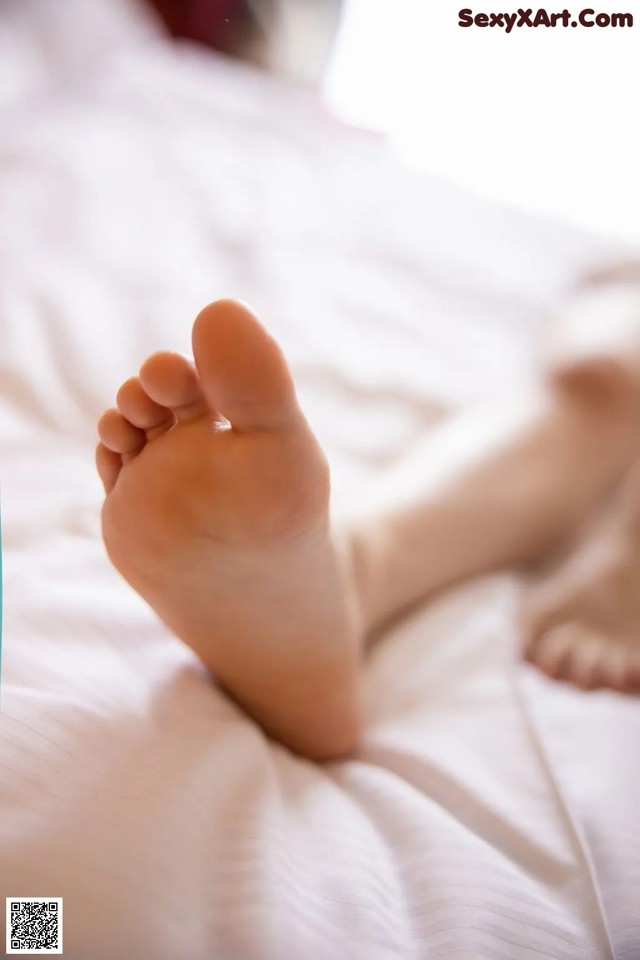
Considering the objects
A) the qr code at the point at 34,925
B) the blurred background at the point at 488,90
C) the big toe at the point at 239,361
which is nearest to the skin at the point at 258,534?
the big toe at the point at 239,361

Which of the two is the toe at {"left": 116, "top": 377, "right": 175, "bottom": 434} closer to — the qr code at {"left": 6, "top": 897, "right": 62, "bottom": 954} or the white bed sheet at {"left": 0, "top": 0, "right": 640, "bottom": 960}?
the white bed sheet at {"left": 0, "top": 0, "right": 640, "bottom": 960}

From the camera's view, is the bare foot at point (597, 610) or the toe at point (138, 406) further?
the bare foot at point (597, 610)

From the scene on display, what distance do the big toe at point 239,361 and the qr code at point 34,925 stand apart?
24 cm

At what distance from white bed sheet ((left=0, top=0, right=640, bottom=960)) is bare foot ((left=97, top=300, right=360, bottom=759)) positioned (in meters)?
0.03

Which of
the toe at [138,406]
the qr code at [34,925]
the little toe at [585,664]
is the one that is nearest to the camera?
the qr code at [34,925]

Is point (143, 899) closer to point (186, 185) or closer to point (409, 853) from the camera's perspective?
point (409, 853)

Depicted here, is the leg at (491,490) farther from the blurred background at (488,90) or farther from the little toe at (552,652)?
the blurred background at (488,90)

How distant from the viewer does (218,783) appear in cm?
48

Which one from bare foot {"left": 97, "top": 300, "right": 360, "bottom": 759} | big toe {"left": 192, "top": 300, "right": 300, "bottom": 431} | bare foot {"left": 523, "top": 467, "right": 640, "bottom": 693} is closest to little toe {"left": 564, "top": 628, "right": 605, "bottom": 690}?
bare foot {"left": 523, "top": 467, "right": 640, "bottom": 693}

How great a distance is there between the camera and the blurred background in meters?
0.67

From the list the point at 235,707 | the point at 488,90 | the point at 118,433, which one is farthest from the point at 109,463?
the point at 488,90

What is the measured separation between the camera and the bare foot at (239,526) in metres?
0.46

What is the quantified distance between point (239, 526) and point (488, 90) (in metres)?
0.45

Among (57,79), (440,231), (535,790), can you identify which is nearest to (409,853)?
(535,790)
